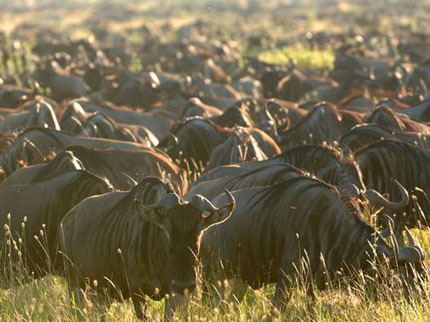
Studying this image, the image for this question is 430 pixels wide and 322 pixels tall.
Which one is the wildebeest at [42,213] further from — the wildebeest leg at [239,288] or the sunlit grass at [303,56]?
the sunlit grass at [303,56]

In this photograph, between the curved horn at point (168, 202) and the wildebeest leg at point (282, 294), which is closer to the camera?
the curved horn at point (168, 202)

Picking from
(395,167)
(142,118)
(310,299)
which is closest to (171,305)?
(310,299)

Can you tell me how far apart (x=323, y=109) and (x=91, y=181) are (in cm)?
574

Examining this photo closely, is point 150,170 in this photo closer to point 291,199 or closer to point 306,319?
point 291,199

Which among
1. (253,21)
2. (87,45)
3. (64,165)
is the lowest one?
(253,21)

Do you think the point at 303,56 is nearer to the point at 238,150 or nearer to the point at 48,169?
the point at 238,150

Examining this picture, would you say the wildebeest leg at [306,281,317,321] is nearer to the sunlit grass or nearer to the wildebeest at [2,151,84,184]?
the wildebeest at [2,151,84,184]

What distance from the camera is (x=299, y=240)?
5.90 meters

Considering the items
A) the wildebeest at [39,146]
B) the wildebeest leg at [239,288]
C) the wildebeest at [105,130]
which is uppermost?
the wildebeest at [39,146]

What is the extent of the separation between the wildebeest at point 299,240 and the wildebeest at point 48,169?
1807 millimetres

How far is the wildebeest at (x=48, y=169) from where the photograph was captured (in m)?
7.46

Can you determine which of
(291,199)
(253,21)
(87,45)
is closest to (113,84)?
(87,45)

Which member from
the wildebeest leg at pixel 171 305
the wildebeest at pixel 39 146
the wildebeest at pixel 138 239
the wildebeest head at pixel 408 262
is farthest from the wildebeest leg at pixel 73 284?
the wildebeest at pixel 39 146

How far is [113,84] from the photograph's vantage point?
2320 cm
